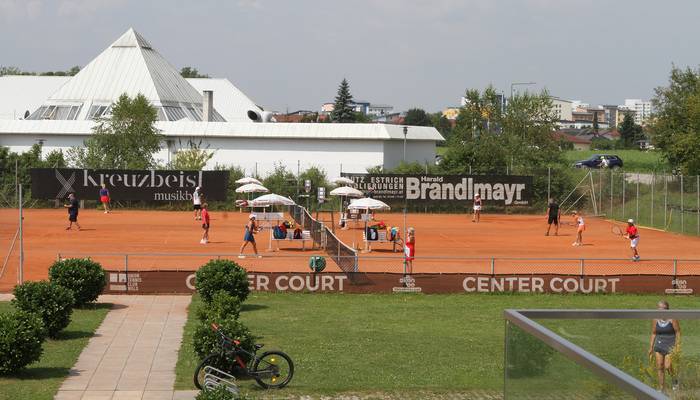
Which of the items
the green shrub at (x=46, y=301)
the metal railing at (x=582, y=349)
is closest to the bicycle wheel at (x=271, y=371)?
the green shrub at (x=46, y=301)

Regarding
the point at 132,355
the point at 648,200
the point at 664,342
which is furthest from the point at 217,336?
the point at 648,200

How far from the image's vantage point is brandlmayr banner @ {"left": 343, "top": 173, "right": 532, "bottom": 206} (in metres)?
62.2

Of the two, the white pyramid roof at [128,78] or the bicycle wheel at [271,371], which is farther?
the white pyramid roof at [128,78]

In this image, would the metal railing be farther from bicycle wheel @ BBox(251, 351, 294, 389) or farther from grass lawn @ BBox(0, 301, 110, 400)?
grass lawn @ BBox(0, 301, 110, 400)

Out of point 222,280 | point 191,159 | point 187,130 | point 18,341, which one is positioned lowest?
point 18,341

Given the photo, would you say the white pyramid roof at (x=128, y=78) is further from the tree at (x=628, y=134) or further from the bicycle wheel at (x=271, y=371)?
the tree at (x=628, y=134)

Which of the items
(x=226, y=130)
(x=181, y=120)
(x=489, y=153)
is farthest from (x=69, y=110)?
(x=489, y=153)

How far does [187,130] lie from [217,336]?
2367 inches

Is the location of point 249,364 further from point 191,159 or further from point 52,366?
point 191,159

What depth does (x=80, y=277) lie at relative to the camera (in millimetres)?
25109

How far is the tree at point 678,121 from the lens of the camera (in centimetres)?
6606

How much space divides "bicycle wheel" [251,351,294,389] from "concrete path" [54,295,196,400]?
1.22m

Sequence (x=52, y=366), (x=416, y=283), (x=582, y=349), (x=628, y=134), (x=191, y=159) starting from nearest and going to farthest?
(x=582, y=349) → (x=52, y=366) → (x=416, y=283) → (x=191, y=159) → (x=628, y=134)

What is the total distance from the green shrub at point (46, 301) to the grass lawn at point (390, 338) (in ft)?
8.99
